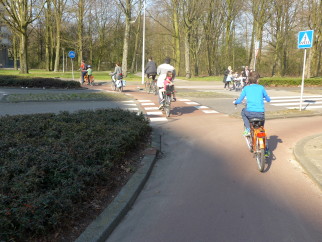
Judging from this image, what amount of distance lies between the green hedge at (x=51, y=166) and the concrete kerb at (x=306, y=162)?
3.11 m

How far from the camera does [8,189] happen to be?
11.4 feet

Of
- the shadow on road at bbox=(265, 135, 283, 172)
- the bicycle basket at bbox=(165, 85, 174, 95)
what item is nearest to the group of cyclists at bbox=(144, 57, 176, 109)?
the bicycle basket at bbox=(165, 85, 174, 95)

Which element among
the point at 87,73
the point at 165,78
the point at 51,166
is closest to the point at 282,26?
the point at 87,73

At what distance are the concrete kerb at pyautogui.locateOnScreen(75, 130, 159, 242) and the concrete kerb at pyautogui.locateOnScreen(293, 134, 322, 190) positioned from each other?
2.66 metres

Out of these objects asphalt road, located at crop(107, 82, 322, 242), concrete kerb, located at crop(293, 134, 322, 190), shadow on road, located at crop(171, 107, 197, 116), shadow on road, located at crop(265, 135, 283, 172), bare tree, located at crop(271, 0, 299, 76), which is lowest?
asphalt road, located at crop(107, 82, 322, 242)

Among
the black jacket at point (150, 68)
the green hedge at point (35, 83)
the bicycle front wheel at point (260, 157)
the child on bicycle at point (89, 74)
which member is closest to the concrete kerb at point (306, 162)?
the bicycle front wheel at point (260, 157)

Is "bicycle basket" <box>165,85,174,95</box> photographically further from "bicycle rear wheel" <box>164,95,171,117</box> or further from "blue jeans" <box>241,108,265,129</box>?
"blue jeans" <box>241,108,265,129</box>

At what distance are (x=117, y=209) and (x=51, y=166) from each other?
97 centimetres

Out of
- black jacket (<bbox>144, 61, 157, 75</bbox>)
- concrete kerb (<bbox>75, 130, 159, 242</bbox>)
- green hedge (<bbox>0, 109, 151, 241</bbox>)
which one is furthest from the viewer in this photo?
black jacket (<bbox>144, 61, 157, 75</bbox>)

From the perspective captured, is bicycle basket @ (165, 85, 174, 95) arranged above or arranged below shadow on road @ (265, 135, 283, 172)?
above

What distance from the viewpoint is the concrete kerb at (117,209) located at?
10.8 feet

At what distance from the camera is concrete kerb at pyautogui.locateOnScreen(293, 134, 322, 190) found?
5.25 meters

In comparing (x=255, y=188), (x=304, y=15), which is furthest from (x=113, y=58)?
(x=255, y=188)

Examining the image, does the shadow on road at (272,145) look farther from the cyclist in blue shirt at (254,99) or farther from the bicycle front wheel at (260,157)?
the cyclist in blue shirt at (254,99)
